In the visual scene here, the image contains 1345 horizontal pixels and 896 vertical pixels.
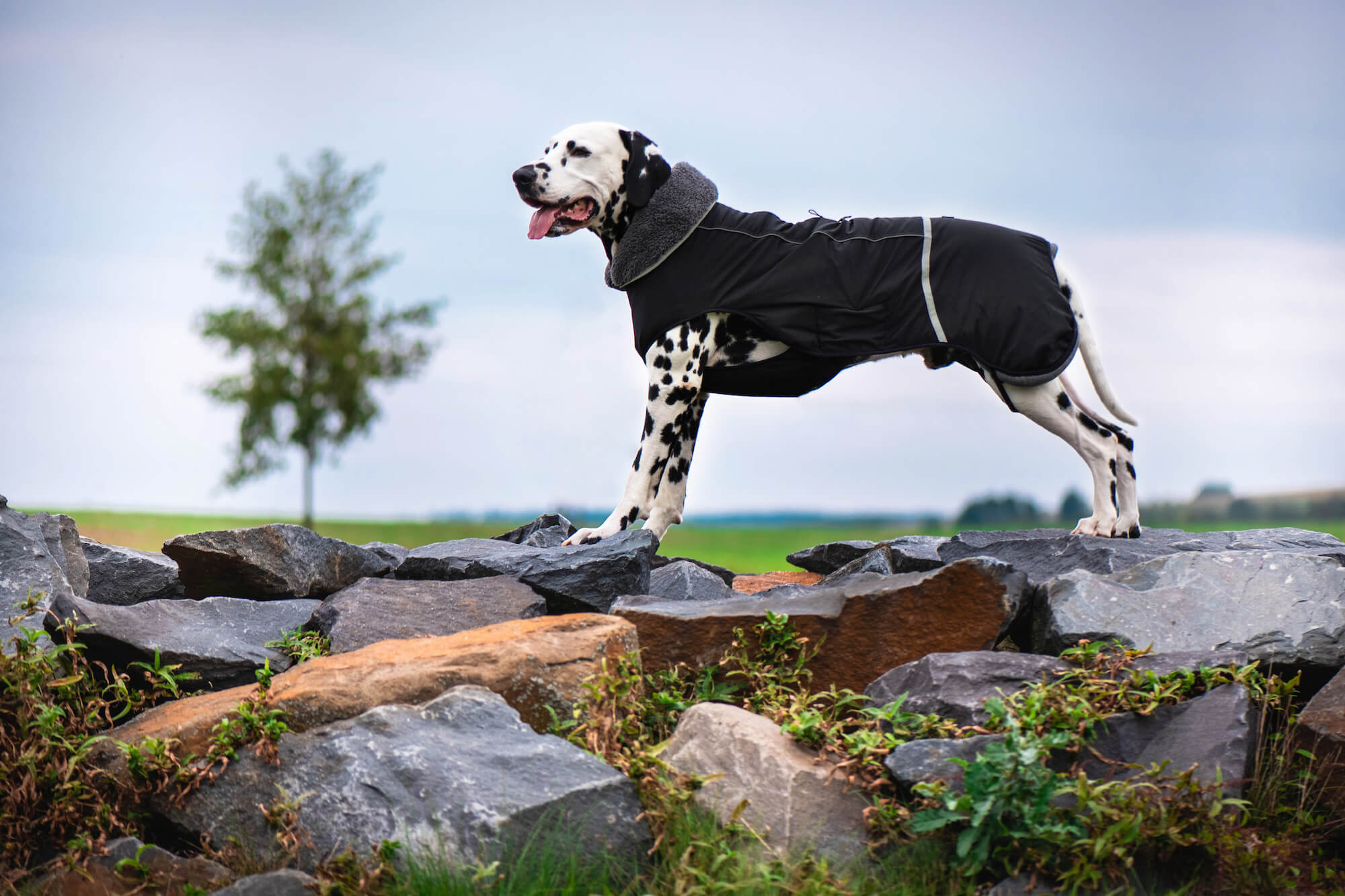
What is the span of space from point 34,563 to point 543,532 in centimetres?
304

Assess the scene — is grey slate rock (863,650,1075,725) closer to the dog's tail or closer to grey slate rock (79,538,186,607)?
Result: the dog's tail

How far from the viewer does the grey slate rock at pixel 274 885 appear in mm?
3652

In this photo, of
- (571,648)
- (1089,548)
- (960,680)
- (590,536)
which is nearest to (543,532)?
(590,536)

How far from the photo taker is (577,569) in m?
6.04

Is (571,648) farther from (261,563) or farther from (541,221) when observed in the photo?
(541,221)

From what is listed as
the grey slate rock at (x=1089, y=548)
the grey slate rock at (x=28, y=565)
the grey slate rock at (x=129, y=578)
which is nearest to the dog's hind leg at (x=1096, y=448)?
the grey slate rock at (x=1089, y=548)

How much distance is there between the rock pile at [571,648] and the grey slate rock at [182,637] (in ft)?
0.05

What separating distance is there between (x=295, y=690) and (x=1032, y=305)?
466 cm

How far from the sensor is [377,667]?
467 cm

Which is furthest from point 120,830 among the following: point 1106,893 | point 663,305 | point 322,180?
point 322,180

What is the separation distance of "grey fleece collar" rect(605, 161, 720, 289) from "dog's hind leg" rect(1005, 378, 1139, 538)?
87.4 inches

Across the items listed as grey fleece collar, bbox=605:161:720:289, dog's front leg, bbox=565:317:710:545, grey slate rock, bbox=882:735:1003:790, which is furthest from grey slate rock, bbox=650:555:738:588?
grey slate rock, bbox=882:735:1003:790

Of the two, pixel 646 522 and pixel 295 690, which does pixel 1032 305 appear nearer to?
pixel 646 522

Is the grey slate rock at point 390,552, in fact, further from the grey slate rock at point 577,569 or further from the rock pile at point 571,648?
the grey slate rock at point 577,569
